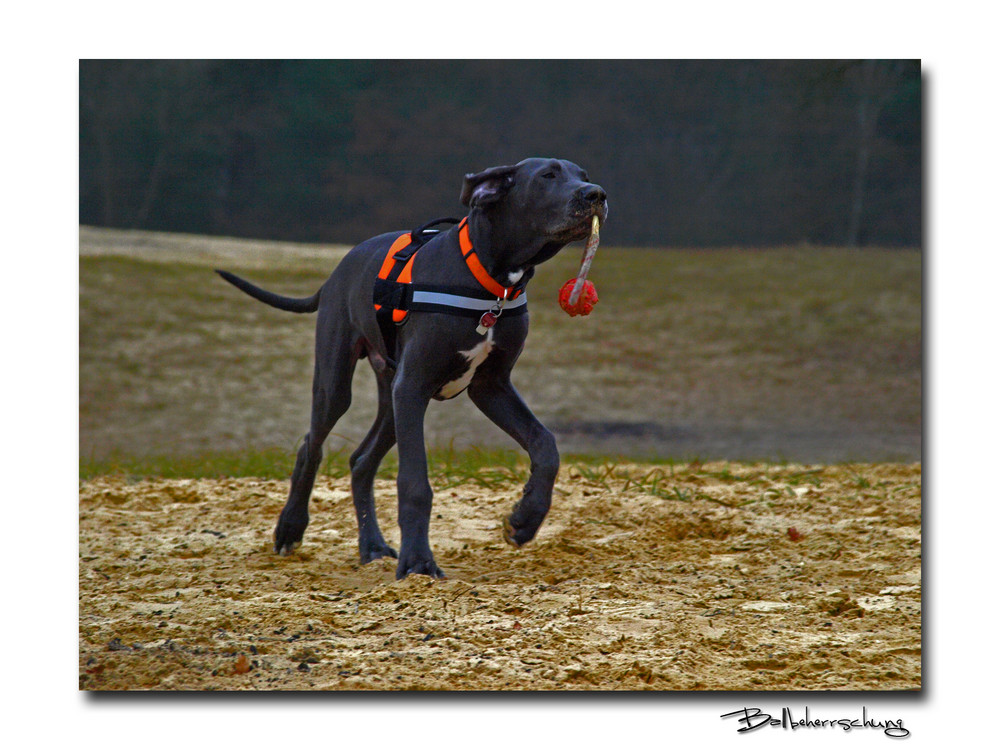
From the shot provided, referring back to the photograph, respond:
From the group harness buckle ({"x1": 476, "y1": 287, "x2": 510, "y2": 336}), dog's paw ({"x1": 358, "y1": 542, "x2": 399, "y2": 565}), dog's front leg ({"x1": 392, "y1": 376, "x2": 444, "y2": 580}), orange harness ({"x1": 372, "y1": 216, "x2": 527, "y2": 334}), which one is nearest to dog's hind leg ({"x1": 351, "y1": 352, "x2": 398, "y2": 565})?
dog's paw ({"x1": 358, "y1": 542, "x2": 399, "y2": 565})

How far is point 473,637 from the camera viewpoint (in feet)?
11.0

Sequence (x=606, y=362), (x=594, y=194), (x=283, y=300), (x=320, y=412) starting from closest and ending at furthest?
(x=594, y=194) < (x=320, y=412) < (x=283, y=300) < (x=606, y=362)

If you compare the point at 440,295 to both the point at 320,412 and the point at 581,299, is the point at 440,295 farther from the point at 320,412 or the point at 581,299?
the point at 320,412

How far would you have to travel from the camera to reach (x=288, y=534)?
464 centimetres

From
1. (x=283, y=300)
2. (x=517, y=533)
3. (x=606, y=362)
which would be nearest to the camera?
(x=517, y=533)

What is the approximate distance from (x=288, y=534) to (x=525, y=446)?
4.22 feet

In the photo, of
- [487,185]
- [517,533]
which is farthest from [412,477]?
[487,185]

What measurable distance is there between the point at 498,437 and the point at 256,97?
3203mm

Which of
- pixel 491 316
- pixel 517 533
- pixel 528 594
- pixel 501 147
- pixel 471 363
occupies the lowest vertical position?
pixel 528 594

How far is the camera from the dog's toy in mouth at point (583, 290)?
139 inches

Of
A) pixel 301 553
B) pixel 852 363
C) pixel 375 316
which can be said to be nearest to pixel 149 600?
pixel 301 553

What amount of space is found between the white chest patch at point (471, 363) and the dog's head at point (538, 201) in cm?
32

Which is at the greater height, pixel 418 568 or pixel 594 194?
pixel 594 194

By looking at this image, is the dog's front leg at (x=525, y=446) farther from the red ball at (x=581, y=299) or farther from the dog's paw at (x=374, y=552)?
the dog's paw at (x=374, y=552)
